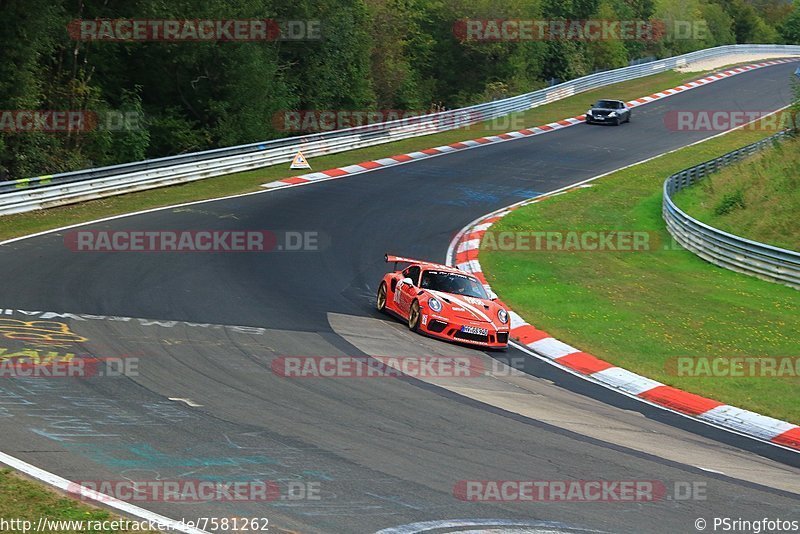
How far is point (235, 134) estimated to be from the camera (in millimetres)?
37031

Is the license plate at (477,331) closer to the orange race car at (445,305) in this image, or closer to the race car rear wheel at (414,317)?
the orange race car at (445,305)

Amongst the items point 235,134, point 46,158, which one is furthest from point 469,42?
point 46,158

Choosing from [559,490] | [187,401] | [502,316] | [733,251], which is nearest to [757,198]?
[733,251]

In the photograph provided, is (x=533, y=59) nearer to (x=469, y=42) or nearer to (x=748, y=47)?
(x=469, y=42)

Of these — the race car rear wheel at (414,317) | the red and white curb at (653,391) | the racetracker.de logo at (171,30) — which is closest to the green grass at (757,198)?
the red and white curb at (653,391)

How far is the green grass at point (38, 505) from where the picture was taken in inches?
289

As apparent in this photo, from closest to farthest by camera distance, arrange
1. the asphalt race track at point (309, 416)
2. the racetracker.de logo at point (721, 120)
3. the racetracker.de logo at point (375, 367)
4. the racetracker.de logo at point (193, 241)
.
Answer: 1. the asphalt race track at point (309, 416)
2. the racetracker.de logo at point (375, 367)
3. the racetracker.de logo at point (193, 241)
4. the racetracker.de logo at point (721, 120)

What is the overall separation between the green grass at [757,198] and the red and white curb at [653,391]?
10.1 m

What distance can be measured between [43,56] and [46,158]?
14.3 ft

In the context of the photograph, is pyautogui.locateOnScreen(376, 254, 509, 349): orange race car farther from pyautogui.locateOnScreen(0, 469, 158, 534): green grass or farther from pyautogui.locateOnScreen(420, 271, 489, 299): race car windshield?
pyautogui.locateOnScreen(0, 469, 158, 534): green grass

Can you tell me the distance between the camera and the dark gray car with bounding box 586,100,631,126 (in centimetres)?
4606

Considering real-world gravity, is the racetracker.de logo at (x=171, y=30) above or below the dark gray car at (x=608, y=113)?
above

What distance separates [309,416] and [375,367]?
2.90 metres

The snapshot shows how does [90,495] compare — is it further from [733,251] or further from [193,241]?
[733,251]
